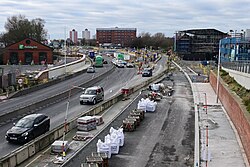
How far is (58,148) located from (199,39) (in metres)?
107

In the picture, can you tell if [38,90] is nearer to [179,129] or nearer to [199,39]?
[179,129]

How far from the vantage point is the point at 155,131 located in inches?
822

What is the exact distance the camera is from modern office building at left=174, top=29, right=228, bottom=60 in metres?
117

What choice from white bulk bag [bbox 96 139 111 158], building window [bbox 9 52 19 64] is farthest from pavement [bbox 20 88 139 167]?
building window [bbox 9 52 19 64]

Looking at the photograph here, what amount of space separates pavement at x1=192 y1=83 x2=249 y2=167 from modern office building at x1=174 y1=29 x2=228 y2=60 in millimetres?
90458

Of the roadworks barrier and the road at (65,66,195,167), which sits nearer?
the roadworks barrier

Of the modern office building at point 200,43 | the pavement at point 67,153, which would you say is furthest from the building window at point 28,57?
the modern office building at point 200,43

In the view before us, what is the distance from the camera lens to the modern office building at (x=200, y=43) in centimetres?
11731

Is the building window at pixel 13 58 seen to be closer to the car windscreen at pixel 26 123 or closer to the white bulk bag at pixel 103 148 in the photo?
the car windscreen at pixel 26 123

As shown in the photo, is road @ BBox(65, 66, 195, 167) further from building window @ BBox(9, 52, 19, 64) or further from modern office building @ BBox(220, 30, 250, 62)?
modern office building @ BBox(220, 30, 250, 62)

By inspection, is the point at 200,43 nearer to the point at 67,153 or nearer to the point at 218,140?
the point at 218,140

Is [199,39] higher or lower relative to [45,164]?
higher

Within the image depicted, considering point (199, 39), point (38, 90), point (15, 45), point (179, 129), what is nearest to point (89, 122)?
point (179, 129)

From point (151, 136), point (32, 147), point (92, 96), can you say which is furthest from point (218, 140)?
point (92, 96)
